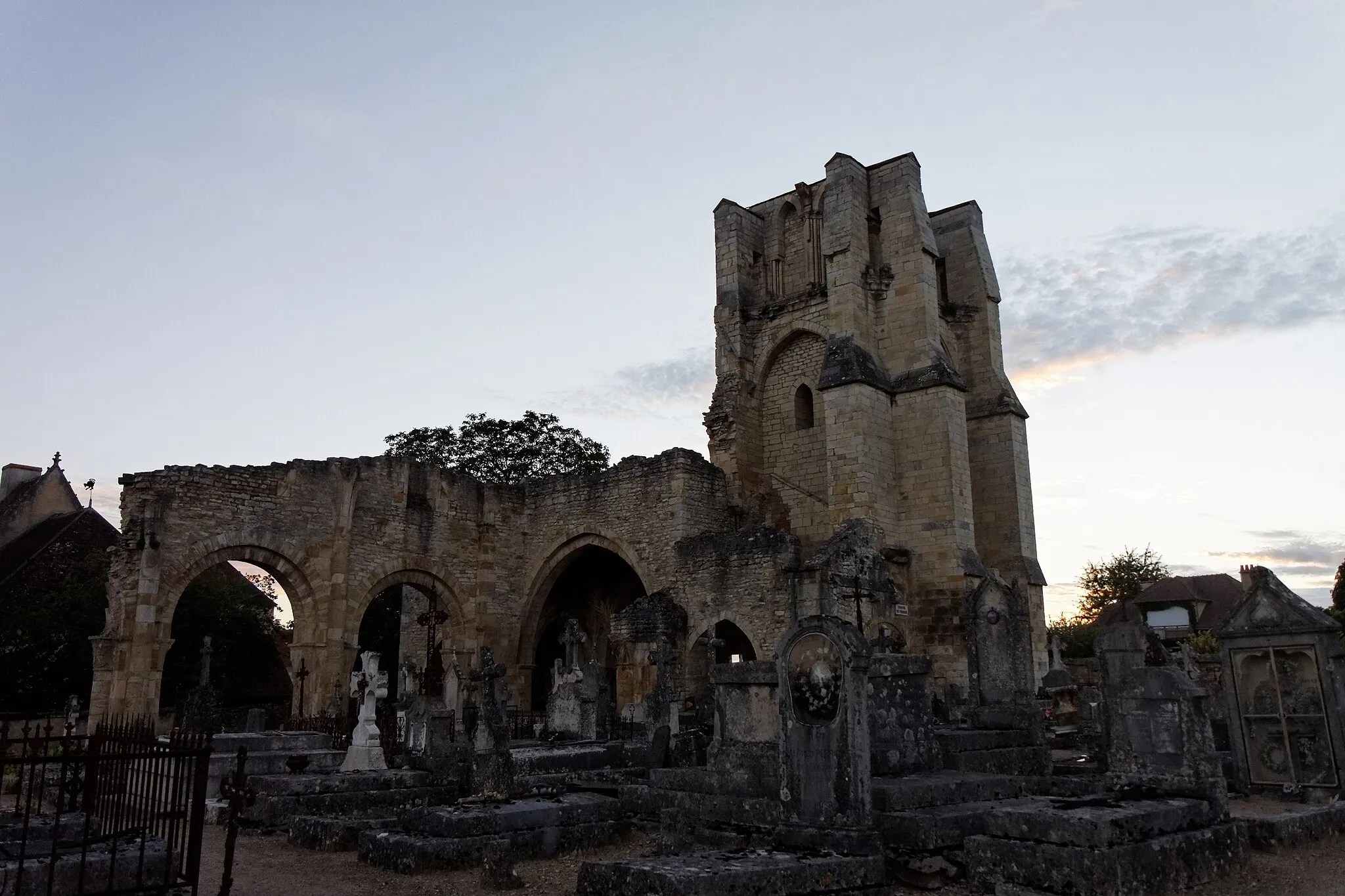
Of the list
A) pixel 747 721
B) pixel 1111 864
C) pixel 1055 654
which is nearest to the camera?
pixel 1111 864

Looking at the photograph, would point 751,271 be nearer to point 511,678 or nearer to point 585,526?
point 585,526

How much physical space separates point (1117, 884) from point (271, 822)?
266 inches

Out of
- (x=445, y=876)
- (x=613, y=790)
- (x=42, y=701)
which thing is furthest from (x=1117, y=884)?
(x=42, y=701)

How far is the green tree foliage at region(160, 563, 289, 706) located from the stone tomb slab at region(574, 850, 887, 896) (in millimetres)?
19238

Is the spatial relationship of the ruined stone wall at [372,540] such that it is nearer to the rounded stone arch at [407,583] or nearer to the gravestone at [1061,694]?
the rounded stone arch at [407,583]

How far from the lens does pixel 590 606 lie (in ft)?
75.9

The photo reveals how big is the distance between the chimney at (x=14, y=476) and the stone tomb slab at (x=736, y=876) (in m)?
28.8

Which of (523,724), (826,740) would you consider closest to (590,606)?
(523,724)

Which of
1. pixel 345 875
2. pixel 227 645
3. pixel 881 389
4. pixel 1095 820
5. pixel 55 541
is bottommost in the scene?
pixel 345 875

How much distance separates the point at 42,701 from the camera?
19672 millimetres

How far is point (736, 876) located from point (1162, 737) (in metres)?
3.64

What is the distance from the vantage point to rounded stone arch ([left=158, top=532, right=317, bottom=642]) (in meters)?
15.9

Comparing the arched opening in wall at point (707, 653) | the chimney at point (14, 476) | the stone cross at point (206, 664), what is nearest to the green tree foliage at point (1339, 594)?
the arched opening in wall at point (707, 653)

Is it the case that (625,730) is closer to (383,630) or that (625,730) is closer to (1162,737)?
(1162,737)
